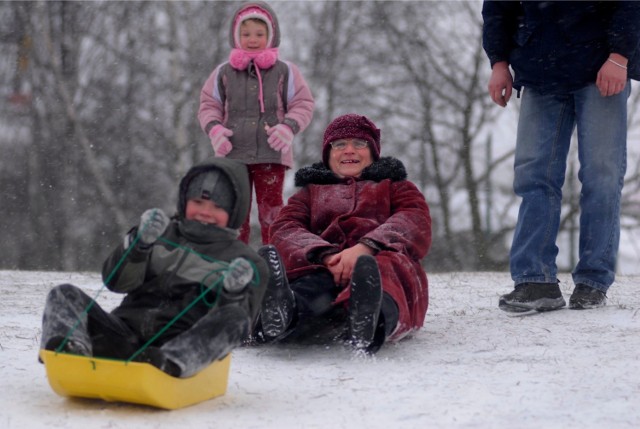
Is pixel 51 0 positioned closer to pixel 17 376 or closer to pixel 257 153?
pixel 257 153

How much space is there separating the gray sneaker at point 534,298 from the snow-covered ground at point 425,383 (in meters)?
0.09

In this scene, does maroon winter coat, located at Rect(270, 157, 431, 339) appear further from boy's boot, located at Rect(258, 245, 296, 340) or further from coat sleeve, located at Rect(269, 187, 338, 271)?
boy's boot, located at Rect(258, 245, 296, 340)

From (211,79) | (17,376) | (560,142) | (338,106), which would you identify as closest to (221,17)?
(338,106)

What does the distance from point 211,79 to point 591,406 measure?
129 inches

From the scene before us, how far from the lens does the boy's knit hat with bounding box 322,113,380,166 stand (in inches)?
160

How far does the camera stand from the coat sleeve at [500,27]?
169 inches

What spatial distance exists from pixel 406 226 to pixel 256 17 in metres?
2.04

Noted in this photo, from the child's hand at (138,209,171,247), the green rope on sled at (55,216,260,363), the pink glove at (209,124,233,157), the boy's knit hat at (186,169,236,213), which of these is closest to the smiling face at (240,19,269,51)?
the pink glove at (209,124,233,157)

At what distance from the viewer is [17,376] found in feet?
9.87

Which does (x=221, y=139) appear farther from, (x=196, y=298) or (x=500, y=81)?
(x=196, y=298)

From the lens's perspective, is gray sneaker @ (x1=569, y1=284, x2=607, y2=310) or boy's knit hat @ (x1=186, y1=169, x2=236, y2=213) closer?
boy's knit hat @ (x1=186, y1=169, x2=236, y2=213)

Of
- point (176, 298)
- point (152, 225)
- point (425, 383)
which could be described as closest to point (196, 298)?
point (176, 298)

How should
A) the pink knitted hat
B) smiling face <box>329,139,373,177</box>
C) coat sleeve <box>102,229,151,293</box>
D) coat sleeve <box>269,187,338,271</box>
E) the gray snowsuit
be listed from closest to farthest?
the gray snowsuit
coat sleeve <box>102,229,151,293</box>
coat sleeve <box>269,187,338,271</box>
smiling face <box>329,139,373,177</box>
the pink knitted hat

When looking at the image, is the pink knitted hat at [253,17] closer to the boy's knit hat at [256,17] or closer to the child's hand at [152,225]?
the boy's knit hat at [256,17]
